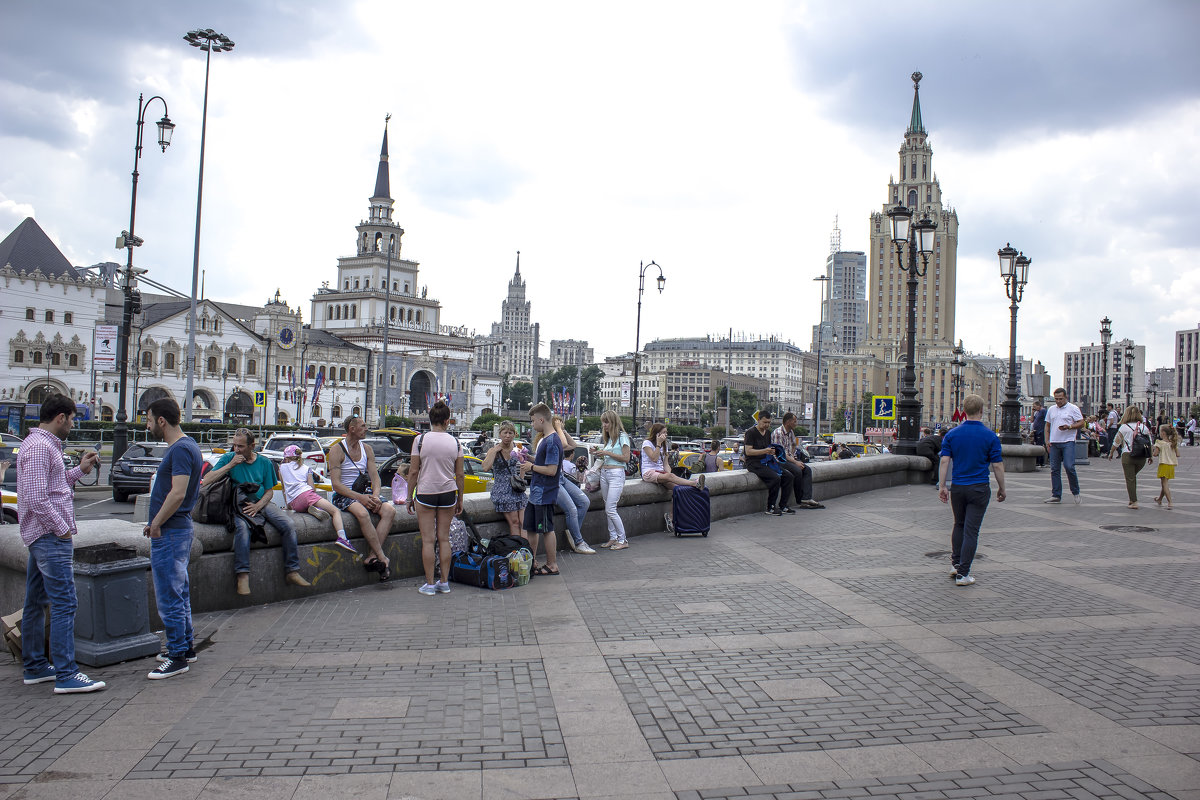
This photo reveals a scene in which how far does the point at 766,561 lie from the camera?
33.2 feet

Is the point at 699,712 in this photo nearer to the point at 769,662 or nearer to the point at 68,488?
the point at 769,662

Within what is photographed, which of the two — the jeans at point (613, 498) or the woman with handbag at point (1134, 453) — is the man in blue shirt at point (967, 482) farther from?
the woman with handbag at point (1134, 453)

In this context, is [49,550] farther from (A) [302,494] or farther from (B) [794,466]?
(B) [794,466]

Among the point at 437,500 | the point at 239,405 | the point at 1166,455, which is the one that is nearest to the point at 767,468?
the point at 1166,455

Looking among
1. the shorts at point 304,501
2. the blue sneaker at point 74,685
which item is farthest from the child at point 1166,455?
the blue sneaker at point 74,685

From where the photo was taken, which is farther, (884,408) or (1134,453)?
(884,408)

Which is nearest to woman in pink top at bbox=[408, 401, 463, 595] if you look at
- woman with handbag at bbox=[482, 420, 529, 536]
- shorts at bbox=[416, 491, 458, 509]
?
shorts at bbox=[416, 491, 458, 509]

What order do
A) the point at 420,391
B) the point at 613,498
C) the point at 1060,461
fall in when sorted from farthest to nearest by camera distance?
the point at 420,391, the point at 1060,461, the point at 613,498

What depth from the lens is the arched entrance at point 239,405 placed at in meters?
89.6

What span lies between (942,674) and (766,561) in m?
4.19

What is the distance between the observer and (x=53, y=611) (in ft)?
18.6

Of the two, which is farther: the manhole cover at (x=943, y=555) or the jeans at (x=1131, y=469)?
the jeans at (x=1131, y=469)

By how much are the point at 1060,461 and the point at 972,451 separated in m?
8.00

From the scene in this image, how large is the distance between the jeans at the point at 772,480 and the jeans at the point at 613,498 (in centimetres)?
362
